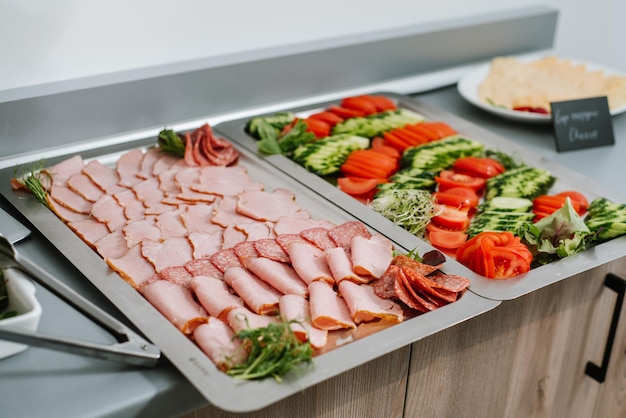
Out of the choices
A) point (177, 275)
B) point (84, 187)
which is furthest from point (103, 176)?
point (177, 275)

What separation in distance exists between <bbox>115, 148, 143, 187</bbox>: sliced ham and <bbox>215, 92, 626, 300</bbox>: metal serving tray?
236mm

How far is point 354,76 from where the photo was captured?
2102mm

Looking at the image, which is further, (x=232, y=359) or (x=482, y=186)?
(x=482, y=186)

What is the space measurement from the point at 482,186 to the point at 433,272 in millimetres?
428

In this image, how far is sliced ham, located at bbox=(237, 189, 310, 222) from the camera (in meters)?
1.43

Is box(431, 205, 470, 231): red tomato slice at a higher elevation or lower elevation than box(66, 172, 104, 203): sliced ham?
lower

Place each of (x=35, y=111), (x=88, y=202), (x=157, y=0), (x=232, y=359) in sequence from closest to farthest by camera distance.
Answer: (x=232, y=359) → (x=88, y=202) → (x=35, y=111) → (x=157, y=0)

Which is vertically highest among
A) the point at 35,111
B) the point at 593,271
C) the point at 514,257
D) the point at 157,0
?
the point at 157,0

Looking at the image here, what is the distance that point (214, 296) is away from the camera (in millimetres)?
1168

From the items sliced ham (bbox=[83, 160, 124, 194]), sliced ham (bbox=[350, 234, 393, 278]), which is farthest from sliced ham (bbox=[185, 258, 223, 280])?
Result: sliced ham (bbox=[83, 160, 124, 194])

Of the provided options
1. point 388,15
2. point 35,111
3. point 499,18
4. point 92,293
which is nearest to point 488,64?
point 499,18

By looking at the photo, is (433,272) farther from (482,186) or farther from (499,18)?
(499,18)

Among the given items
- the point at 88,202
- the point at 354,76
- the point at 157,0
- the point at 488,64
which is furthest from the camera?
the point at 488,64

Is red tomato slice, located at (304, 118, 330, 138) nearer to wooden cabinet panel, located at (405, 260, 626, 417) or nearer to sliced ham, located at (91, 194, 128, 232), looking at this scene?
sliced ham, located at (91, 194, 128, 232)
